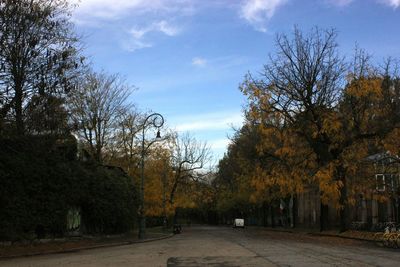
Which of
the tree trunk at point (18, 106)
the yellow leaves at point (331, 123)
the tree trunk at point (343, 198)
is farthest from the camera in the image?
the tree trunk at point (343, 198)

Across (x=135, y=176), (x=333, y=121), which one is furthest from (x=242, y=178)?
(x=333, y=121)

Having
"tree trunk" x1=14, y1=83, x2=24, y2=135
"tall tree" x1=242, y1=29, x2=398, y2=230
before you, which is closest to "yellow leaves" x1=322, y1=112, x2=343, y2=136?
"tall tree" x1=242, y1=29, x2=398, y2=230

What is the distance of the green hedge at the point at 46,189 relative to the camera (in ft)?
87.2

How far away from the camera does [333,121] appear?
3650 centimetres

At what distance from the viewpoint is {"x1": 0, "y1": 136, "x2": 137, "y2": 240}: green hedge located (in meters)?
26.6

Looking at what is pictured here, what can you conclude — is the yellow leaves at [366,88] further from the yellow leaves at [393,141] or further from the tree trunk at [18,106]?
the tree trunk at [18,106]

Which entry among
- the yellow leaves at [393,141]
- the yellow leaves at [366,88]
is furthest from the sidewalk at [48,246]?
the yellow leaves at [393,141]

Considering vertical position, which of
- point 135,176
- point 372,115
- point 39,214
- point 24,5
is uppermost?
point 24,5

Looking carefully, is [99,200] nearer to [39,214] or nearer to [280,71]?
[39,214]

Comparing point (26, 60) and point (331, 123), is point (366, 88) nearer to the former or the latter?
point (331, 123)

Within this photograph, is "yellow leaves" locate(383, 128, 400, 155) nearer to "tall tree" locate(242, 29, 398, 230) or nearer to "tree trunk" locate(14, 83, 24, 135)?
"tall tree" locate(242, 29, 398, 230)

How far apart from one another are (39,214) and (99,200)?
820cm

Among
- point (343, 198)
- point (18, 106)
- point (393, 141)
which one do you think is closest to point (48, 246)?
point (18, 106)

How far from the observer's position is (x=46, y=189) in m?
29.6
